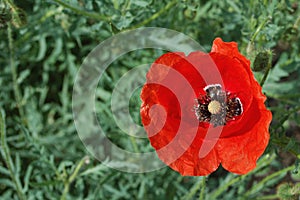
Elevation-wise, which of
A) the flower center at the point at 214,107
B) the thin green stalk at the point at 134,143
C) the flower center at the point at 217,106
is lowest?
the thin green stalk at the point at 134,143

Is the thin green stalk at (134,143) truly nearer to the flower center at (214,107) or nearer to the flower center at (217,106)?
the flower center at (217,106)

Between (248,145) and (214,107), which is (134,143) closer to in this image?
(214,107)

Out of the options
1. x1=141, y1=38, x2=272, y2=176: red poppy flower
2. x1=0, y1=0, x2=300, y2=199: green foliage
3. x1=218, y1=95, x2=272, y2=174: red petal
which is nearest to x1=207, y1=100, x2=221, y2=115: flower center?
x1=141, y1=38, x2=272, y2=176: red poppy flower

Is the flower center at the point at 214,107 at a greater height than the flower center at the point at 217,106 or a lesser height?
greater

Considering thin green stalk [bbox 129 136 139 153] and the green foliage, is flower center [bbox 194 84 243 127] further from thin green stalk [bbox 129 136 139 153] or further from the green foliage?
thin green stalk [bbox 129 136 139 153]

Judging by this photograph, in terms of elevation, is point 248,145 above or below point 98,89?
above

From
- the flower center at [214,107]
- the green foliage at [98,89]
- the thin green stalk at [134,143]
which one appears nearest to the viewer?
the flower center at [214,107]

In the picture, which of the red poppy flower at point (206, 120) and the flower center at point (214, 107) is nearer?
the red poppy flower at point (206, 120)

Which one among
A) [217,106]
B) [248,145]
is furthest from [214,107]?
[248,145]

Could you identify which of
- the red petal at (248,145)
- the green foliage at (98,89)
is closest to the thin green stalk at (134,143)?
the green foliage at (98,89)
